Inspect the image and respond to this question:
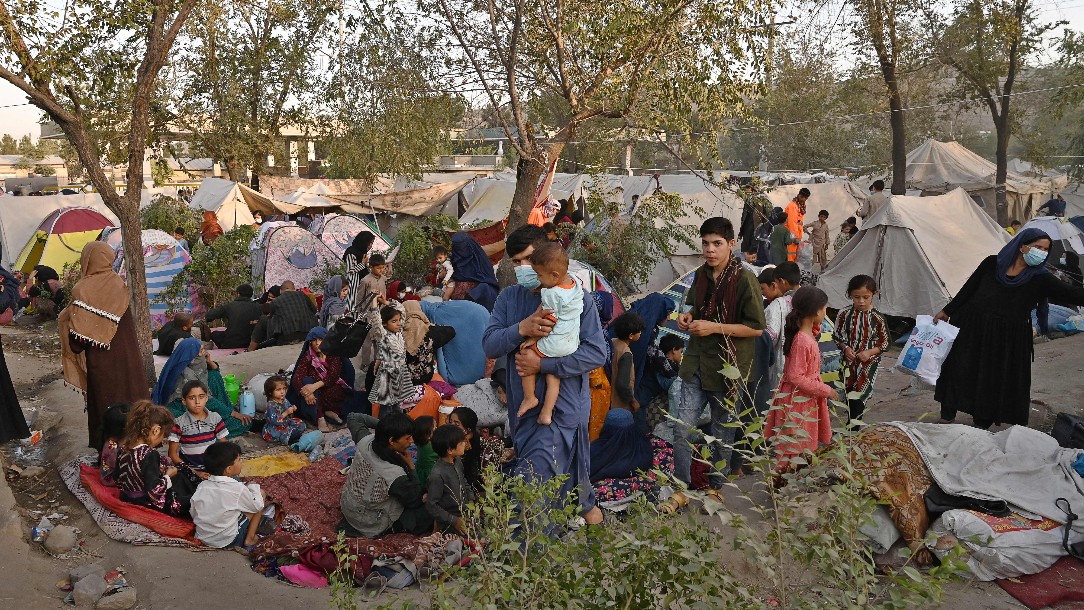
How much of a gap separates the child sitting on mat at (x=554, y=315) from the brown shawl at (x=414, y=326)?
2.81m

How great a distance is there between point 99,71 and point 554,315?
479cm

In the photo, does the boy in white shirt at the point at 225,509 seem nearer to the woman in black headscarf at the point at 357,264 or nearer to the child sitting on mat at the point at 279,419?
the child sitting on mat at the point at 279,419

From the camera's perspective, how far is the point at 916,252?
30.3ft

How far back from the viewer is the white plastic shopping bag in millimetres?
5945

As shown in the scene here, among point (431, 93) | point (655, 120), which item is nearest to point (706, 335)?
point (655, 120)

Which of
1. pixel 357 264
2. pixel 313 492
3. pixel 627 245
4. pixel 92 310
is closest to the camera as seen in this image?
pixel 313 492

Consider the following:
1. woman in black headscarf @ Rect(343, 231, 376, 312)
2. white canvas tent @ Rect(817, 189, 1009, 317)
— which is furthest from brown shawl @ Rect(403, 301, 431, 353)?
white canvas tent @ Rect(817, 189, 1009, 317)

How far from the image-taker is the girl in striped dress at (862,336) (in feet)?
17.7

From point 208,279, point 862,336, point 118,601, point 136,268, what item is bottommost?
point 118,601

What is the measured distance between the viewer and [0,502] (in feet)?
15.3

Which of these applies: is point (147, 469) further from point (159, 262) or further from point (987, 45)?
point (987, 45)

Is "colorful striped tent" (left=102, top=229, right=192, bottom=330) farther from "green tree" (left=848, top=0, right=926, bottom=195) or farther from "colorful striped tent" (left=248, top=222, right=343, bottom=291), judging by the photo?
"green tree" (left=848, top=0, right=926, bottom=195)

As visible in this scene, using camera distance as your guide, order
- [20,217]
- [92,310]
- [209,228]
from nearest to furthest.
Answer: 1. [92,310]
2. [209,228]
3. [20,217]

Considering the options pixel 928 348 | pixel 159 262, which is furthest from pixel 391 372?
pixel 159 262
